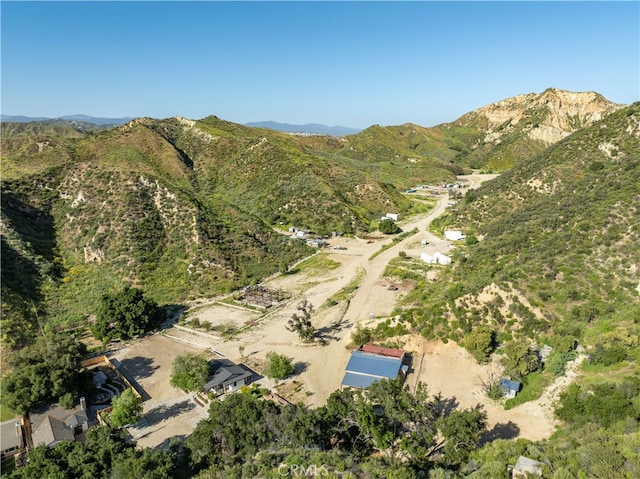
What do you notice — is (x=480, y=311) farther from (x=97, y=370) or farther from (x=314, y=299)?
(x=97, y=370)

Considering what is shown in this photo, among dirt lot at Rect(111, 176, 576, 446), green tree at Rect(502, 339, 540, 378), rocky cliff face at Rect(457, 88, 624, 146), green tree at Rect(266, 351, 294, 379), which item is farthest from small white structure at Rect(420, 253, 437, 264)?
rocky cliff face at Rect(457, 88, 624, 146)

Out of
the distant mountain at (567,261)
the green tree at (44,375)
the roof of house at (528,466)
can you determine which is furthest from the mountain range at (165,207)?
the roof of house at (528,466)

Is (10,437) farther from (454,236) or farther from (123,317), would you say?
(454,236)

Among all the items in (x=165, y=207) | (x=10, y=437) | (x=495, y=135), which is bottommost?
(x=10, y=437)

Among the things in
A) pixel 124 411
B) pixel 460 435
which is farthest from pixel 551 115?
pixel 124 411

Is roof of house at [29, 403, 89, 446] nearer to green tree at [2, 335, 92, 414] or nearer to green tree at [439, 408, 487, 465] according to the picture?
green tree at [2, 335, 92, 414]

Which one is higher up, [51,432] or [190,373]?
[190,373]

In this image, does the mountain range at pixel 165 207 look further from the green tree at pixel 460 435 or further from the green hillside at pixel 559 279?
the green tree at pixel 460 435
